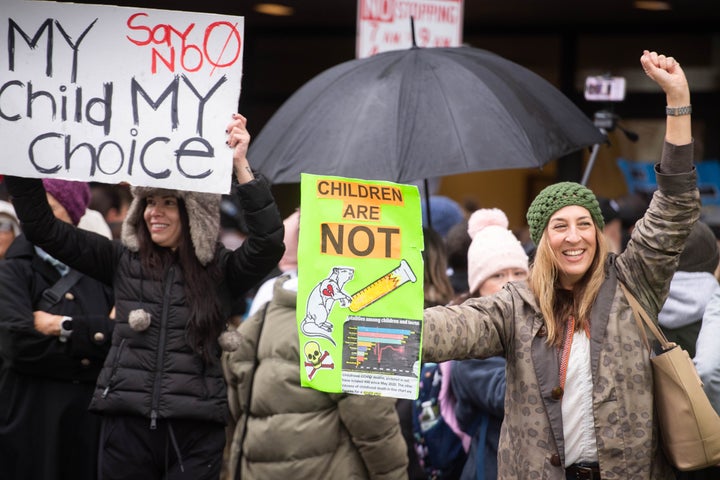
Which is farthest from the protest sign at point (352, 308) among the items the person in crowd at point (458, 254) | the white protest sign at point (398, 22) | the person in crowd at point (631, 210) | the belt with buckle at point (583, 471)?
the person in crowd at point (631, 210)

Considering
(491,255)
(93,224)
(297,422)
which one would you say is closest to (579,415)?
(491,255)

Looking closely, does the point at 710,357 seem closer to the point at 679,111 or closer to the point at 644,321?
the point at 644,321

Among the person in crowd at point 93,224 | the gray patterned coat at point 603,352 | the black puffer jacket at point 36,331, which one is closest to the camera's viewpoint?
the gray patterned coat at point 603,352

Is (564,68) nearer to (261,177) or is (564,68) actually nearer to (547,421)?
(261,177)

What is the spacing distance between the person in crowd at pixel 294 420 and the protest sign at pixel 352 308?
1305 mm

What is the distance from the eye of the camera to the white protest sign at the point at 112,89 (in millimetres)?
4176

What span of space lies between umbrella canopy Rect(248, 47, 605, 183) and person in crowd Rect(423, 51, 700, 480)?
0.99 metres

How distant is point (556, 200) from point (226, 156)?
1217mm

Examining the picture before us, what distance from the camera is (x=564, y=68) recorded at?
31.3 ft

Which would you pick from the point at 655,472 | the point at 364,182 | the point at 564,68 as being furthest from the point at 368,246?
the point at 564,68

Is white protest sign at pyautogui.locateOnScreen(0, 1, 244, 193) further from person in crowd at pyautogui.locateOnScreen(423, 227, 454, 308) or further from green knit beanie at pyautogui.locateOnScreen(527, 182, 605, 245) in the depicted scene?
person in crowd at pyautogui.locateOnScreen(423, 227, 454, 308)

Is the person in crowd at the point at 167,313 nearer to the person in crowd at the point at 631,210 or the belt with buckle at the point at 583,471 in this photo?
the belt with buckle at the point at 583,471

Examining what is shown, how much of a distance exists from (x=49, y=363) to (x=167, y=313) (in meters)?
0.76

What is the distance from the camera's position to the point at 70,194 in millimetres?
5074
